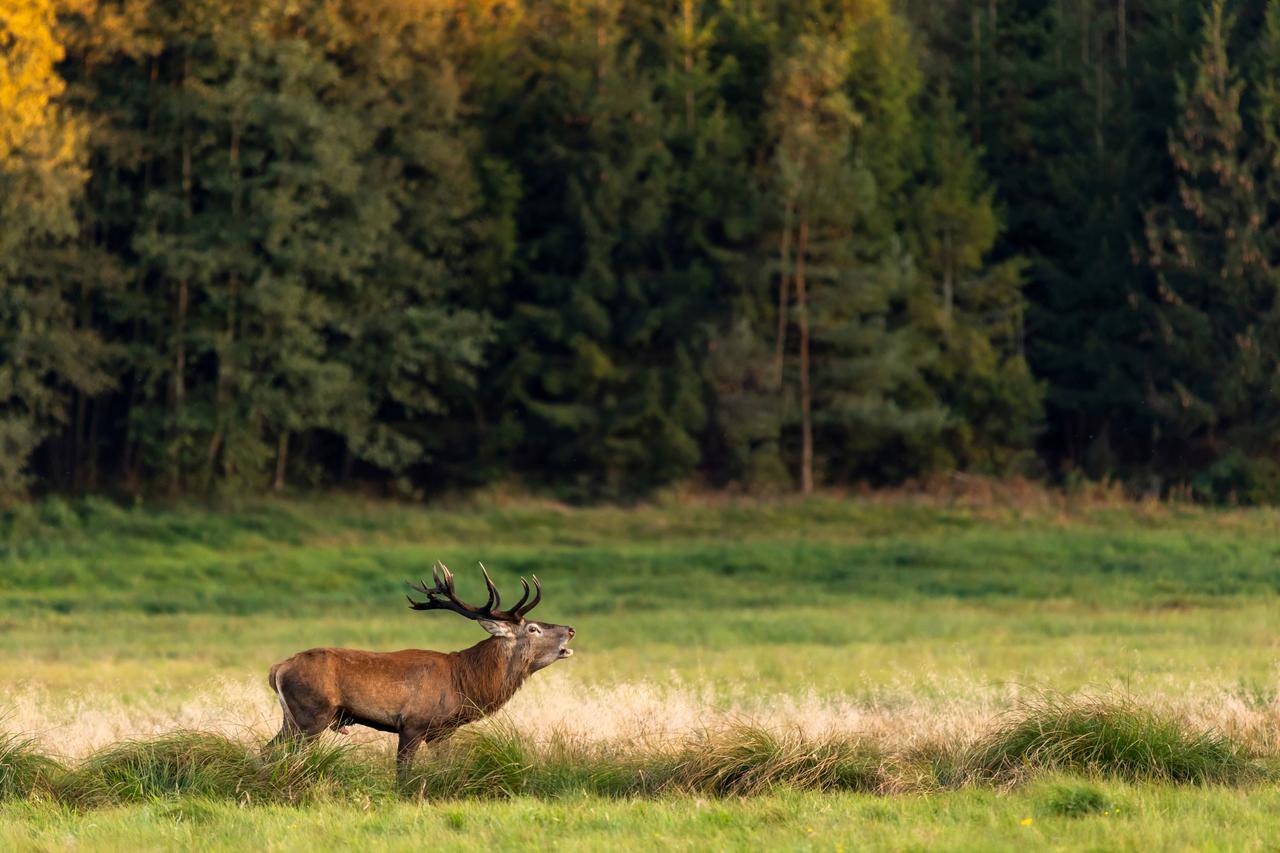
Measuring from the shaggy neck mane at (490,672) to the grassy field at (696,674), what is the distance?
396mm

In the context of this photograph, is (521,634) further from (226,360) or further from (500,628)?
(226,360)

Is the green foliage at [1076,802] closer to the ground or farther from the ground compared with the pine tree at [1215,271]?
closer to the ground

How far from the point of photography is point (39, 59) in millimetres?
39438

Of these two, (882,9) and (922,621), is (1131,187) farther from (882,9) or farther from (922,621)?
(922,621)

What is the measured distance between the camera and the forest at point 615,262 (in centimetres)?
4350

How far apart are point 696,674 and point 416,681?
891 centimetres

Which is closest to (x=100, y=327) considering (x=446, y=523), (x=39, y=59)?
(x=39, y=59)

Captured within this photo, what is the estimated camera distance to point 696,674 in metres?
21.3

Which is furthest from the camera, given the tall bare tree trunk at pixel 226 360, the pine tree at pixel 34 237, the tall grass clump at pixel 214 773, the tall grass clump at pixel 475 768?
the tall bare tree trunk at pixel 226 360

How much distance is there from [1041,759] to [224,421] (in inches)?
1341

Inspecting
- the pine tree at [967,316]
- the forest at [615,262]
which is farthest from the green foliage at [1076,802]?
the pine tree at [967,316]

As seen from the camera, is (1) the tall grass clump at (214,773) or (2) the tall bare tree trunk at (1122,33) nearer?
(1) the tall grass clump at (214,773)

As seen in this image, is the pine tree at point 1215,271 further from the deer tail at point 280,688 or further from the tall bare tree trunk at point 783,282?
the deer tail at point 280,688

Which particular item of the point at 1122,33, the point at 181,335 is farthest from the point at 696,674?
the point at 1122,33
